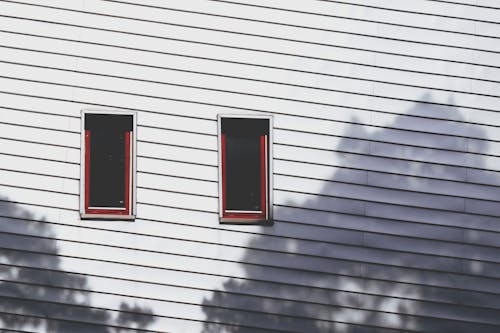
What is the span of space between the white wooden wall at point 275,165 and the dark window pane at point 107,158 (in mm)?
292

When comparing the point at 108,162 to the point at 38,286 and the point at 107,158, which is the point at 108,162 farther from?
the point at 38,286

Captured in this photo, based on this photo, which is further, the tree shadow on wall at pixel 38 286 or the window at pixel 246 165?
the window at pixel 246 165

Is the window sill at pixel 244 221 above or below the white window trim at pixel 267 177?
below

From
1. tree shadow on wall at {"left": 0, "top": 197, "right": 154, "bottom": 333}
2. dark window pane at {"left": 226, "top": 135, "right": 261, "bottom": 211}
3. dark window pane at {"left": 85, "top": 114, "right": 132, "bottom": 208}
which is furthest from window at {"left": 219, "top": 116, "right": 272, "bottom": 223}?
tree shadow on wall at {"left": 0, "top": 197, "right": 154, "bottom": 333}

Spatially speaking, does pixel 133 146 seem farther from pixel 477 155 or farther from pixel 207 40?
pixel 477 155

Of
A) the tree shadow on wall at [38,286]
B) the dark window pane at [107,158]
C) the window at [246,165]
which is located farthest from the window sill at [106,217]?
the window at [246,165]

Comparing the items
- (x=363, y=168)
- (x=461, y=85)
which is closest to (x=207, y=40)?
(x=363, y=168)

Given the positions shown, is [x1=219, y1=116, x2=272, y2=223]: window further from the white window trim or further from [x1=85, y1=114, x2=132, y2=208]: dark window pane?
[x1=85, y1=114, x2=132, y2=208]: dark window pane

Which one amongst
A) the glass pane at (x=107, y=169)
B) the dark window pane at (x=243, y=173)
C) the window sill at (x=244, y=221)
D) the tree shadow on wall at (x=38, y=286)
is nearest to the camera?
the tree shadow on wall at (x=38, y=286)

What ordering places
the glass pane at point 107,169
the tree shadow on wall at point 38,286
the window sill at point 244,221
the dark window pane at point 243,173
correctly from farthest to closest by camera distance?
the dark window pane at point 243,173 < the glass pane at point 107,169 < the window sill at point 244,221 < the tree shadow on wall at point 38,286

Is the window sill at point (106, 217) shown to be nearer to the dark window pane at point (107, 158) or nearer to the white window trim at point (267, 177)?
the dark window pane at point (107, 158)

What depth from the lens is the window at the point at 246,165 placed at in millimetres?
14602

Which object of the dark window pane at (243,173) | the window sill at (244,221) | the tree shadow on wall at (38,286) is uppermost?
the dark window pane at (243,173)

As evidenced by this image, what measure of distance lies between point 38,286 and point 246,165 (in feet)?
11.7
